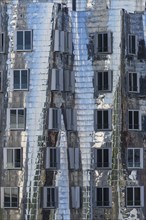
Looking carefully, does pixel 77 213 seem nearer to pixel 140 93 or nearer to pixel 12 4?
pixel 140 93

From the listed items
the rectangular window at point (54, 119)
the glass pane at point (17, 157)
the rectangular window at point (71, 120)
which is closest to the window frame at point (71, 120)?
the rectangular window at point (71, 120)

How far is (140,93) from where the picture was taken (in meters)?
34.5

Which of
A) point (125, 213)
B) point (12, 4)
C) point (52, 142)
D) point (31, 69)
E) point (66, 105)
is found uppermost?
point (12, 4)

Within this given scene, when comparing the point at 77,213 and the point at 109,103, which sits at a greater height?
the point at 109,103

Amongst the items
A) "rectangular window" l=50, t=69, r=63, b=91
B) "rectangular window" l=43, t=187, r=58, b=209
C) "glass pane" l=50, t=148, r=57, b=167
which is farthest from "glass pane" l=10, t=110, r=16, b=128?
"rectangular window" l=43, t=187, r=58, b=209

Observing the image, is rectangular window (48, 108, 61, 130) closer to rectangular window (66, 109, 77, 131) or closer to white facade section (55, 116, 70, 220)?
rectangular window (66, 109, 77, 131)

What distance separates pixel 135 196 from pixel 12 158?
7.44 meters

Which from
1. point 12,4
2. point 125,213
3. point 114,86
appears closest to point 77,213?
point 125,213

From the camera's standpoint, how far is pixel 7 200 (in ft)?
109

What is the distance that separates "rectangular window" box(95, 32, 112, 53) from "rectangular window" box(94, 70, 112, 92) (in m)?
1.34

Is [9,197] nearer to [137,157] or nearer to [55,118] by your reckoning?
[55,118]

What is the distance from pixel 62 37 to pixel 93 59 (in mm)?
2283

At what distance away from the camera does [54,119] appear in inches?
1314

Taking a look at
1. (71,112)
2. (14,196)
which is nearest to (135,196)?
(71,112)
